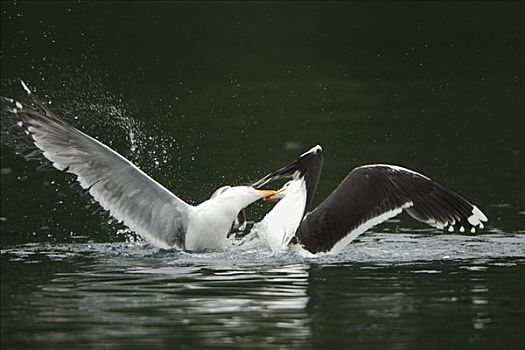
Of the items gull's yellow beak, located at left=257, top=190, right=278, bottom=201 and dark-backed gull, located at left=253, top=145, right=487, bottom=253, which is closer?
dark-backed gull, located at left=253, top=145, right=487, bottom=253

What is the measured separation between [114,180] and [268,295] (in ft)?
6.99

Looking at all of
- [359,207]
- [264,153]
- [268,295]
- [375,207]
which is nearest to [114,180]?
[359,207]

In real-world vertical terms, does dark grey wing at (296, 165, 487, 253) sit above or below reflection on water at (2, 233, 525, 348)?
above

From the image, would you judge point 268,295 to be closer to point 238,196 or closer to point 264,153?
point 238,196

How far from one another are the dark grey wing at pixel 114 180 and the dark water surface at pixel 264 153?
0.73ft

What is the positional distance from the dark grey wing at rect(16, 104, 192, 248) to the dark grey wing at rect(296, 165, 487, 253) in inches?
39.4

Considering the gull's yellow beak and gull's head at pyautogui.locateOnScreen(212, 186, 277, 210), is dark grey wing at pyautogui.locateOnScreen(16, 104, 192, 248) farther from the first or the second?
the gull's yellow beak

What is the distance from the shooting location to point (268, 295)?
1030cm

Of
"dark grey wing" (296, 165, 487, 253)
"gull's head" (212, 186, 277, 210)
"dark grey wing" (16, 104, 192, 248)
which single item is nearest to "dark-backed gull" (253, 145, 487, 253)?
"dark grey wing" (296, 165, 487, 253)

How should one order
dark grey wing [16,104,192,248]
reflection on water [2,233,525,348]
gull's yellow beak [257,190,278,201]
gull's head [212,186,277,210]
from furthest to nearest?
gull's yellow beak [257,190,278,201], gull's head [212,186,277,210], dark grey wing [16,104,192,248], reflection on water [2,233,525,348]

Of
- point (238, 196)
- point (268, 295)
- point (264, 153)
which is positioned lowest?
point (268, 295)

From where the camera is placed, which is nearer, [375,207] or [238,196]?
[238,196]

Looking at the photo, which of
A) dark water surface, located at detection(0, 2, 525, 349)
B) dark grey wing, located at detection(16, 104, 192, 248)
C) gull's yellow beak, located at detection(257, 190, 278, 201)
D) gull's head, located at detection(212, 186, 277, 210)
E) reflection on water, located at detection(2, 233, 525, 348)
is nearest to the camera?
reflection on water, located at detection(2, 233, 525, 348)

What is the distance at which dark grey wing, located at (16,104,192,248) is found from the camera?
38.6 feet
